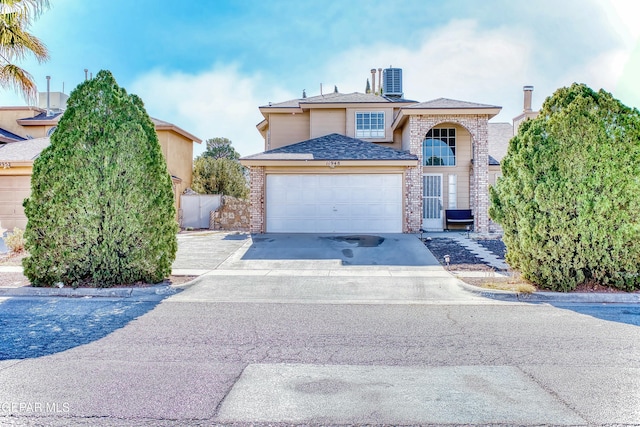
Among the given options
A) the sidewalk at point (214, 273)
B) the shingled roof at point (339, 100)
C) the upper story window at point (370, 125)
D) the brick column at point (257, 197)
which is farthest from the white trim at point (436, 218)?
the brick column at point (257, 197)

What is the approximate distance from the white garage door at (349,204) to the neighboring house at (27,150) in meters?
8.89

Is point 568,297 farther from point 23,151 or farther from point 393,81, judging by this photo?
point 23,151

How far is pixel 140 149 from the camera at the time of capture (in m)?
8.87

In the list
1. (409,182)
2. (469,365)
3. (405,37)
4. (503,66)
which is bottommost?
(469,365)

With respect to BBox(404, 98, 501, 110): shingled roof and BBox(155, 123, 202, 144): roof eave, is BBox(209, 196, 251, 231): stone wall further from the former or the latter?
BBox(404, 98, 501, 110): shingled roof

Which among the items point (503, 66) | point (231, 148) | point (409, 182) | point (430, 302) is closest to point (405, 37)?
point (503, 66)

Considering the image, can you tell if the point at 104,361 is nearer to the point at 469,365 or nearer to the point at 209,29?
the point at 469,365

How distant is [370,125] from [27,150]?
618 inches

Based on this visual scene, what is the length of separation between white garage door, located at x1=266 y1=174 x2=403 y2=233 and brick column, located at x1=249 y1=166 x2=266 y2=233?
1245mm

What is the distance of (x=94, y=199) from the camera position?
28.2 feet

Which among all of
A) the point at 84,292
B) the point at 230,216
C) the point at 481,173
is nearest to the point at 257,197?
the point at 230,216

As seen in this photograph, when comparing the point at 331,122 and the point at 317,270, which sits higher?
the point at 331,122

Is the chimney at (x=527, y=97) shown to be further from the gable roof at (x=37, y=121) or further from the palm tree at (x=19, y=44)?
the gable roof at (x=37, y=121)

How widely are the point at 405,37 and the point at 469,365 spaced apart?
14052 millimetres
